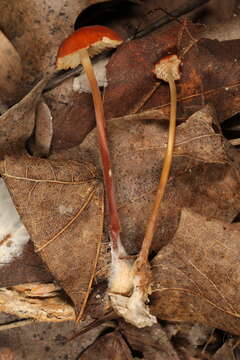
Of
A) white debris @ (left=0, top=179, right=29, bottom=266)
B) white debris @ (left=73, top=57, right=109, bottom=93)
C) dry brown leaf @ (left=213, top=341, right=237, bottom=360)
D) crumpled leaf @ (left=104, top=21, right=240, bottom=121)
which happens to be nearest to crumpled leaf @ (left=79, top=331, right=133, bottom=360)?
dry brown leaf @ (left=213, top=341, right=237, bottom=360)

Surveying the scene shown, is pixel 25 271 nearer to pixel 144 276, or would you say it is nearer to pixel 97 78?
pixel 144 276

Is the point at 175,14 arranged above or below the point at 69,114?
above

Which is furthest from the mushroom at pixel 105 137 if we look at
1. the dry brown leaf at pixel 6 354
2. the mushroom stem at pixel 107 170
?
the dry brown leaf at pixel 6 354

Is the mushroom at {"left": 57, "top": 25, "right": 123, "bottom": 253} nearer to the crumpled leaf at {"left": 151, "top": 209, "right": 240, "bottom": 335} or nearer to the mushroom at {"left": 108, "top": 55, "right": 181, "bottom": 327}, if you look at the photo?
the mushroom at {"left": 108, "top": 55, "right": 181, "bottom": 327}

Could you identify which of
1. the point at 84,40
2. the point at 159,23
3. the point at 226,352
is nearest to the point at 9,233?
the point at 84,40

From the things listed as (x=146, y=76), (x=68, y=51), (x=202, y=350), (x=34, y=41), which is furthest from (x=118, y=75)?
(x=202, y=350)

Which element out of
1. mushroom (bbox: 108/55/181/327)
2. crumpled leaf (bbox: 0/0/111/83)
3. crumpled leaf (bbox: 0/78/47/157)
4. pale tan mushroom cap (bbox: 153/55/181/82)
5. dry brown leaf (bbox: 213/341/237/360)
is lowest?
dry brown leaf (bbox: 213/341/237/360)

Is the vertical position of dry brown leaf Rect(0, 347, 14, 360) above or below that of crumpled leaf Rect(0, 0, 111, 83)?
below
